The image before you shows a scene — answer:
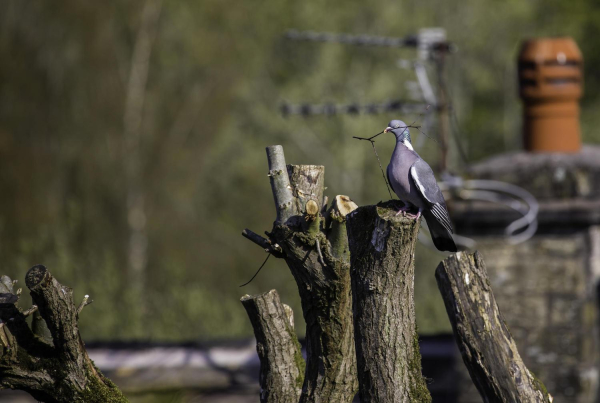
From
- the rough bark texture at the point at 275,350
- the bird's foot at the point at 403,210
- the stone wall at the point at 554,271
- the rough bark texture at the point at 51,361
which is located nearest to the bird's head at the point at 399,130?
the bird's foot at the point at 403,210

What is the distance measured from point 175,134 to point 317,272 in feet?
43.3

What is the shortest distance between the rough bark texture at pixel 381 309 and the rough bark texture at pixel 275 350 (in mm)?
436

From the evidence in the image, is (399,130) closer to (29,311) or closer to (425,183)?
(425,183)

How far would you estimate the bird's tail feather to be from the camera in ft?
9.23

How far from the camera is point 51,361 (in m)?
2.78

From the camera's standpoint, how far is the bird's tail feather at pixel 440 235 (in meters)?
2.81

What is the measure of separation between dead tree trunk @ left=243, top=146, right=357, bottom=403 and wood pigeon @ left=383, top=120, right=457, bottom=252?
0.69 feet

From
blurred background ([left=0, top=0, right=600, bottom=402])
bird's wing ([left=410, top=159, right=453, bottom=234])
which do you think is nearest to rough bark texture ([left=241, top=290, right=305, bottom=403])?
bird's wing ([left=410, top=159, right=453, bottom=234])

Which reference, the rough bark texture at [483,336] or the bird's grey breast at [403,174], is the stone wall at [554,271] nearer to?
the rough bark texture at [483,336]

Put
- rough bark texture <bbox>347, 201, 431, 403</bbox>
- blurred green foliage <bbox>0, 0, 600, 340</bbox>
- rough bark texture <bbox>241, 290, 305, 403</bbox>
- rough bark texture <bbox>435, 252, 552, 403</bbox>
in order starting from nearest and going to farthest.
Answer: rough bark texture <bbox>347, 201, 431, 403</bbox>
rough bark texture <bbox>435, 252, 552, 403</bbox>
rough bark texture <bbox>241, 290, 305, 403</bbox>
blurred green foliage <bbox>0, 0, 600, 340</bbox>

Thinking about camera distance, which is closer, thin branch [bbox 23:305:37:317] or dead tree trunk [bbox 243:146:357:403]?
dead tree trunk [bbox 243:146:357:403]

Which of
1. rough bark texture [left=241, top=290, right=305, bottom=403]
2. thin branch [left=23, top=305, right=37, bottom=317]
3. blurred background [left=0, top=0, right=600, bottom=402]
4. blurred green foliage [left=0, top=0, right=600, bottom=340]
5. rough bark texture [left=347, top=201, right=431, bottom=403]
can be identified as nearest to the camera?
rough bark texture [left=347, top=201, right=431, bottom=403]

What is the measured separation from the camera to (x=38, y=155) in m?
14.5

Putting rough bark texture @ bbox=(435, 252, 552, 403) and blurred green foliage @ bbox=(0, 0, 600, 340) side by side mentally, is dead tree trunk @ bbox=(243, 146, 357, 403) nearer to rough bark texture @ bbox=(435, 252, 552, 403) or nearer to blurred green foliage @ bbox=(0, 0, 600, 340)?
rough bark texture @ bbox=(435, 252, 552, 403)
